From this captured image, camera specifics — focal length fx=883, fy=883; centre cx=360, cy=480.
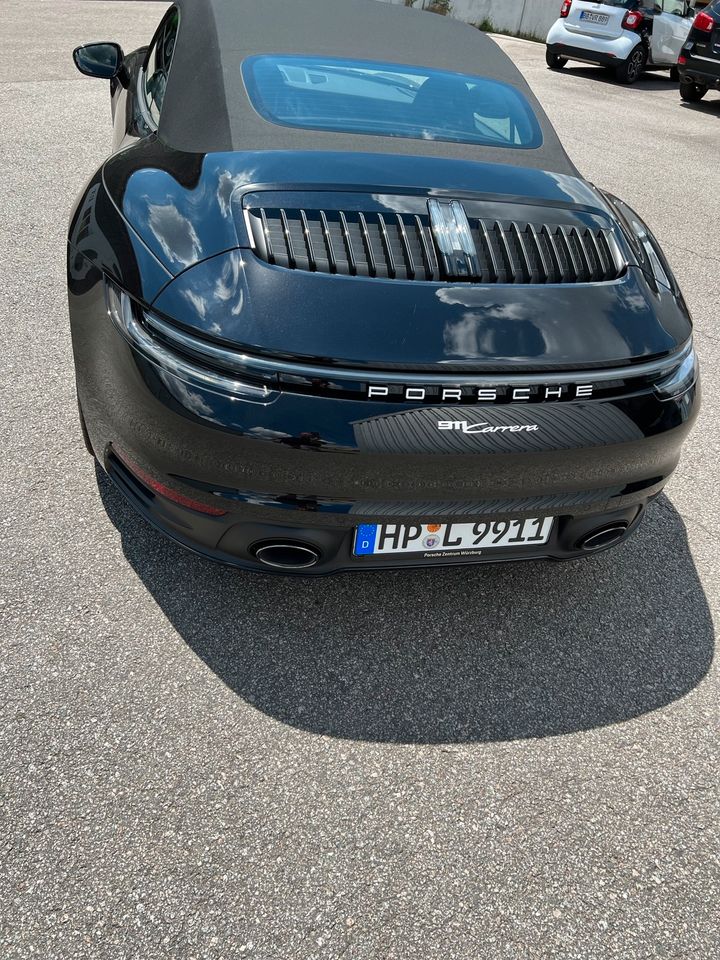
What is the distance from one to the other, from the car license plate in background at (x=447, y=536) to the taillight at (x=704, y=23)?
41.7 feet

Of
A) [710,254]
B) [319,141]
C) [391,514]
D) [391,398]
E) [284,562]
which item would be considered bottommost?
[710,254]

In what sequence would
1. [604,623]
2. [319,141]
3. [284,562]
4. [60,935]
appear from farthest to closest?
[604,623]
[319,141]
[284,562]
[60,935]

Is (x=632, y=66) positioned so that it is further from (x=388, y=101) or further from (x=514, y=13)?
(x=388, y=101)

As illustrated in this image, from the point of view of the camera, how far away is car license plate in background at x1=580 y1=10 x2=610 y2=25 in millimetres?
13719

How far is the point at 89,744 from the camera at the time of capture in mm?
2213

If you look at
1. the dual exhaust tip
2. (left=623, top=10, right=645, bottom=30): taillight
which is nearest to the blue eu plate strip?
the dual exhaust tip

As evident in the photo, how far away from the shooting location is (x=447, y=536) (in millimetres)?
2387

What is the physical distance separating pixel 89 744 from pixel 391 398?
1.15 meters

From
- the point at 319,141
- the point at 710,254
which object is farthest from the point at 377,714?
the point at 710,254

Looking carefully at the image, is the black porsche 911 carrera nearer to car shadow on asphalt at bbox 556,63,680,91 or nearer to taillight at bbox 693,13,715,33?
taillight at bbox 693,13,715,33

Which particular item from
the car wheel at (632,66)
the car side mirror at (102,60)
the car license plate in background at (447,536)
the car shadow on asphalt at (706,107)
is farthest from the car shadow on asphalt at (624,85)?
the car license plate in background at (447,536)

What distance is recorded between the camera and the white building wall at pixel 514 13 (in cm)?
1912

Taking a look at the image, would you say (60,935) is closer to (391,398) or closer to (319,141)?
(391,398)

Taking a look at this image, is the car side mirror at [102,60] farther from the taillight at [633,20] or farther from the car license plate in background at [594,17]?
the taillight at [633,20]
